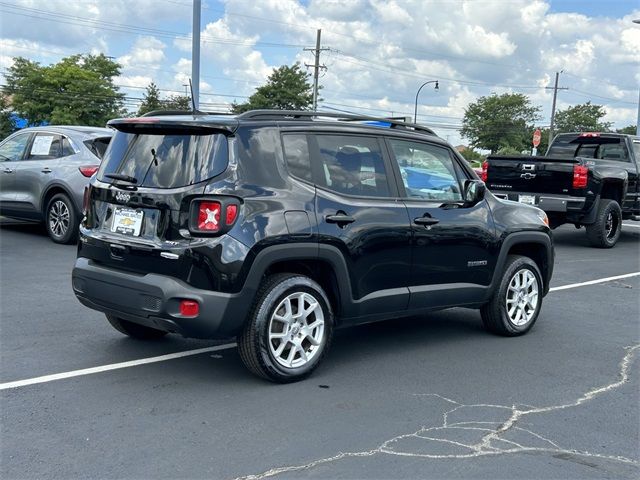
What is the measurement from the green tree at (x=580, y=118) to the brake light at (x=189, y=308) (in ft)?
250

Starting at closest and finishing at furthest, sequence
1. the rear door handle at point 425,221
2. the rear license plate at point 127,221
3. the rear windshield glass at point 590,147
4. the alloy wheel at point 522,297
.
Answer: the rear license plate at point 127,221, the rear door handle at point 425,221, the alloy wheel at point 522,297, the rear windshield glass at point 590,147

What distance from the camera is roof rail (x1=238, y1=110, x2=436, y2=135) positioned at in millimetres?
4941

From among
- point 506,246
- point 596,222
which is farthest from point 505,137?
point 506,246

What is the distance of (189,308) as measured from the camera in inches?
177

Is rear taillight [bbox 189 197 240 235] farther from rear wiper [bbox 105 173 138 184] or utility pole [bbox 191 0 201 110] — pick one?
utility pole [bbox 191 0 201 110]

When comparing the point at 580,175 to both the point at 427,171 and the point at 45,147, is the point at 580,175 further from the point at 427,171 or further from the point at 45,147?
the point at 45,147

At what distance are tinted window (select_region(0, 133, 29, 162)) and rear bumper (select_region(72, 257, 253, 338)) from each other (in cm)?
752

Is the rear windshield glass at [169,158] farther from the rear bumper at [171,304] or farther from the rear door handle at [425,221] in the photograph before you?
the rear door handle at [425,221]

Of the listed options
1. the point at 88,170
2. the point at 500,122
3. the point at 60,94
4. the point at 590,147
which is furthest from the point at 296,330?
the point at 500,122

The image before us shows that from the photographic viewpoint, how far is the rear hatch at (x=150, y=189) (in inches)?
182

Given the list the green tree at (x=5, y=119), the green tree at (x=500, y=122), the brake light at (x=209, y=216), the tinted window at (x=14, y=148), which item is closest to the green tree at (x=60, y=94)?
the green tree at (x=5, y=119)

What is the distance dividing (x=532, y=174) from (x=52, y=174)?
7.87 meters

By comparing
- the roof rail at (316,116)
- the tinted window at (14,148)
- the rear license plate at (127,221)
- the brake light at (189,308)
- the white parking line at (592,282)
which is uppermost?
the roof rail at (316,116)

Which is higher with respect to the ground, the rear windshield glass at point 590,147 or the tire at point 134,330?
the rear windshield glass at point 590,147
